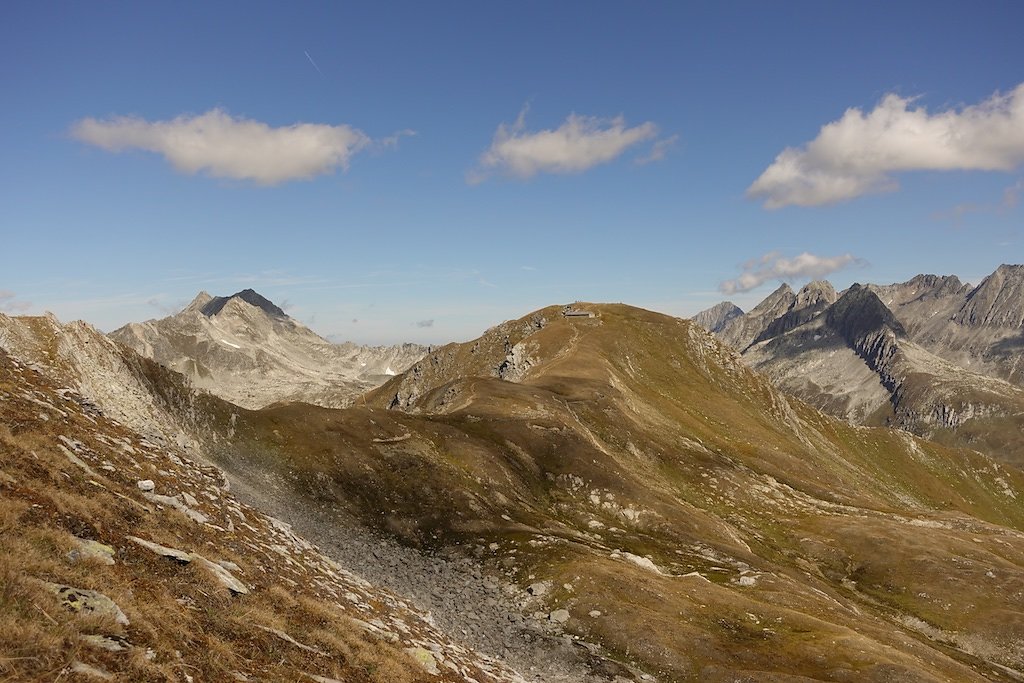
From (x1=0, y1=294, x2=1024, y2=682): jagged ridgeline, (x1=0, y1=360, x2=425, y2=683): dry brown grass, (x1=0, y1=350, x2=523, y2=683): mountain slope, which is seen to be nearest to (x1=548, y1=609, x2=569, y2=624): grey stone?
(x1=0, y1=294, x2=1024, y2=682): jagged ridgeline

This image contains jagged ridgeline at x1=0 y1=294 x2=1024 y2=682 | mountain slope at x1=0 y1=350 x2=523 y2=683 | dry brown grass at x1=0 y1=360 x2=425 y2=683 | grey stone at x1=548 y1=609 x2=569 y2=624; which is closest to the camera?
dry brown grass at x1=0 y1=360 x2=425 y2=683

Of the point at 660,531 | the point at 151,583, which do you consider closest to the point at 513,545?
the point at 660,531

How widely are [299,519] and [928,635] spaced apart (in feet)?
255

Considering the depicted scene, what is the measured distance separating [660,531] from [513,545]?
25487 mm

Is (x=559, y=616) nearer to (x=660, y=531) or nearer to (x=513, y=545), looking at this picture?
(x=513, y=545)

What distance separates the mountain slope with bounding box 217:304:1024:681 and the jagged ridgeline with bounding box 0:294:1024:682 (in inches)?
12.7

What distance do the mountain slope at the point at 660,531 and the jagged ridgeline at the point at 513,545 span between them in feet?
1.06

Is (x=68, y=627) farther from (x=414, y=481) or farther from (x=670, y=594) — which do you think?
(x=414, y=481)

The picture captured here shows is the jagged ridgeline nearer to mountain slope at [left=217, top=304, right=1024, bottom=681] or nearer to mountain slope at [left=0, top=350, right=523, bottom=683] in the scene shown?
mountain slope at [left=0, top=350, right=523, bottom=683]

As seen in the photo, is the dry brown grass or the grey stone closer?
the dry brown grass

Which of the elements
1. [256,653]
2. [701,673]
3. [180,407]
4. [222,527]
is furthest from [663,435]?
[256,653]

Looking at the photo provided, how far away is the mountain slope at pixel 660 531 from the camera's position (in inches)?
1890

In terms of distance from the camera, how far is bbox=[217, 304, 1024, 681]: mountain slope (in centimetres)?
4800

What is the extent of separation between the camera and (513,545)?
57.0 meters
